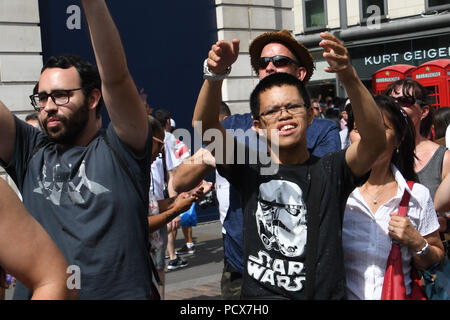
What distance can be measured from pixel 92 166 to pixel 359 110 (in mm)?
1147

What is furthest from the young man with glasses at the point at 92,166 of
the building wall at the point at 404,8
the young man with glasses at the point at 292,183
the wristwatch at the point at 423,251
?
the building wall at the point at 404,8

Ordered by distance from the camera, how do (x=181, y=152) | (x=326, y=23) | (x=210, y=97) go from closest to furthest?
(x=210, y=97)
(x=181, y=152)
(x=326, y=23)

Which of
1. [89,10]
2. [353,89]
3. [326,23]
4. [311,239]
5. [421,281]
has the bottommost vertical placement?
[421,281]

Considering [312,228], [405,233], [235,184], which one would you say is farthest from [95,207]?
[405,233]

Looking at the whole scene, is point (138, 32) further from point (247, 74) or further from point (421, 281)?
point (421, 281)

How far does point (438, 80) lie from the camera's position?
52.7ft

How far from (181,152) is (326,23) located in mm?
18048

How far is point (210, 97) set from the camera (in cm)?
256

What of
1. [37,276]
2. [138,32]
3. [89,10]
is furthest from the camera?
[138,32]

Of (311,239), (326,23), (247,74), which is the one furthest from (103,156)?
(326,23)

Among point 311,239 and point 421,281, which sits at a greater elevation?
point 311,239

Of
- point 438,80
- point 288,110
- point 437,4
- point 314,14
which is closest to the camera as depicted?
point 288,110

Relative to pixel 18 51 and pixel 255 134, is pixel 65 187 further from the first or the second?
pixel 18 51

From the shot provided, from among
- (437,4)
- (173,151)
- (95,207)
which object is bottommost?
(173,151)
